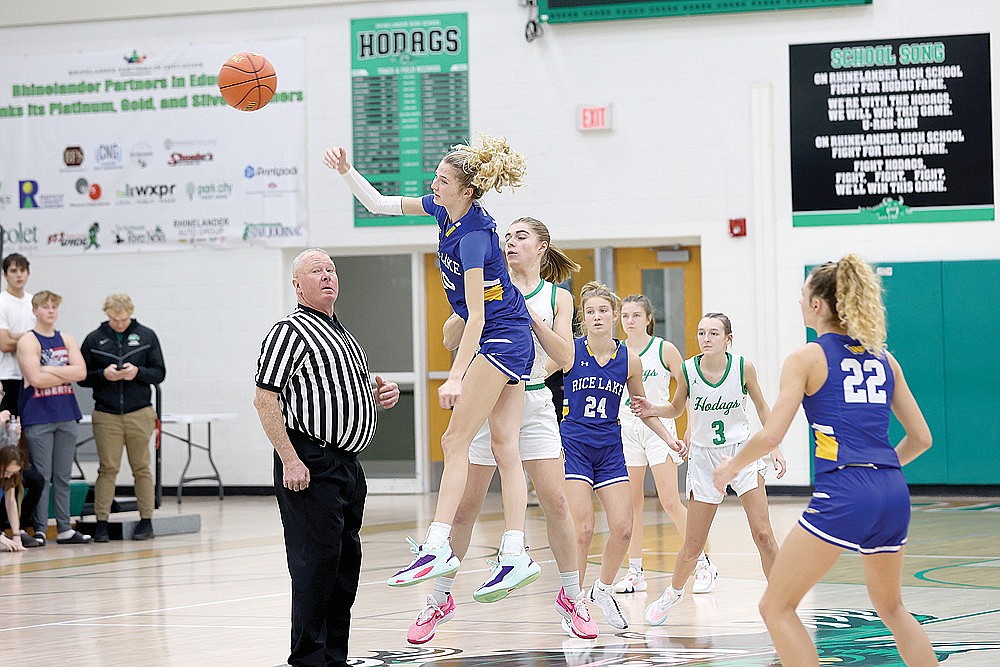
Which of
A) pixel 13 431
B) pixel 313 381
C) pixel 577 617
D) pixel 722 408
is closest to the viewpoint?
pixel 313 381

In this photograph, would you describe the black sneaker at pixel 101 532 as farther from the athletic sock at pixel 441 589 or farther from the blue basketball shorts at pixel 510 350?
the blue basketball shorts at pixel 510 350

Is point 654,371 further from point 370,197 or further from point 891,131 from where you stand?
point 891,131

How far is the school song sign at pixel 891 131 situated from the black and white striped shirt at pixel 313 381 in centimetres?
941

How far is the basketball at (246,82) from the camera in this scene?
7.77m

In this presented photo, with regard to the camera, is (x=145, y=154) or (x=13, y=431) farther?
(x=145, y=154)

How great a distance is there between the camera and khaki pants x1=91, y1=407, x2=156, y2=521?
11016mm

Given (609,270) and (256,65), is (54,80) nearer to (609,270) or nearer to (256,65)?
(609,270)

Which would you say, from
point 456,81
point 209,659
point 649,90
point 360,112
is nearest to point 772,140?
point 649,90

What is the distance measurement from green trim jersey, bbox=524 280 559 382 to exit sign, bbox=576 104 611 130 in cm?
808

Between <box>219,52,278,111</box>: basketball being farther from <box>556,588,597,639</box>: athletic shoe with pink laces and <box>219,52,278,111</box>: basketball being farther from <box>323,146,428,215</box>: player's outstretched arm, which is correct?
<box>556,588,597,639</box>: athletic shoe with pink laces

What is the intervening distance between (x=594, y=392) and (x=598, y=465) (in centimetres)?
43

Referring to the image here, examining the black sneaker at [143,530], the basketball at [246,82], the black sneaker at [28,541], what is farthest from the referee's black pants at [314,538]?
the black sneaker at [143,530]

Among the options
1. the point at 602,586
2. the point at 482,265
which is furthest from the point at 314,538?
the point at 602,586

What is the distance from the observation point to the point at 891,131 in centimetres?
1354
